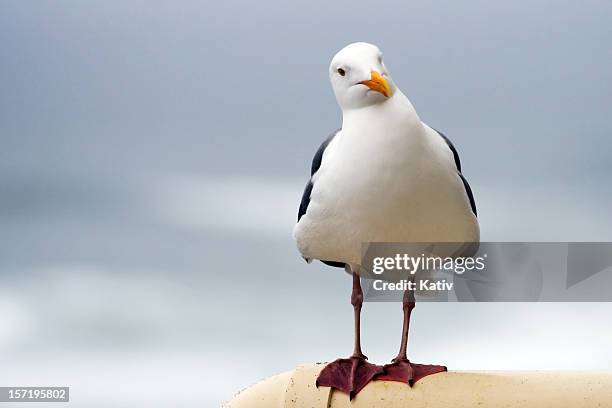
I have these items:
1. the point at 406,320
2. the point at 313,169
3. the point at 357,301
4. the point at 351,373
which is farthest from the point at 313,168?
the point at 351,373

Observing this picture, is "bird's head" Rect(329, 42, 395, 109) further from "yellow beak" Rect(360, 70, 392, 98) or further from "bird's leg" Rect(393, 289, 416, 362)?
"bird's leg" Rect(393, 289, 416, 362)

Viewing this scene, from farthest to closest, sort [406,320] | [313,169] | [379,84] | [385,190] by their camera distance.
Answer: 1. [406,320]
2. [313,169]
3. [379,84]
4. [385,190]

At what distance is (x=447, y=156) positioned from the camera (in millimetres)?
6473

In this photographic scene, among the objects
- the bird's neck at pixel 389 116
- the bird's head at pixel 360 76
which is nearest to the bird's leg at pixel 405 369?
the bird's neck at pixel 389 116

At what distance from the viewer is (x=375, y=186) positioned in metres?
6.17

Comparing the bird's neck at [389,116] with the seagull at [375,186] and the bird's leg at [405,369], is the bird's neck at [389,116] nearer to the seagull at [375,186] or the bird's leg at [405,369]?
the seagull at [375,186]

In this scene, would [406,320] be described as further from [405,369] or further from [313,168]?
[313,168]

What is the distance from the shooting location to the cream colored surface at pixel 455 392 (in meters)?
6.10

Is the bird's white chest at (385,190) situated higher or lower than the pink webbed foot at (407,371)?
higher

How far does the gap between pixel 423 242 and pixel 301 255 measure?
2.70 ft

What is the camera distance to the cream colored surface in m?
6.10

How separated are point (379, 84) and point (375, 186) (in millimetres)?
591

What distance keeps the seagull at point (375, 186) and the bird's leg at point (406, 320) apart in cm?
9

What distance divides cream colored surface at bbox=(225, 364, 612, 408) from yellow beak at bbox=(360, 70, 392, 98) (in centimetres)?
165
